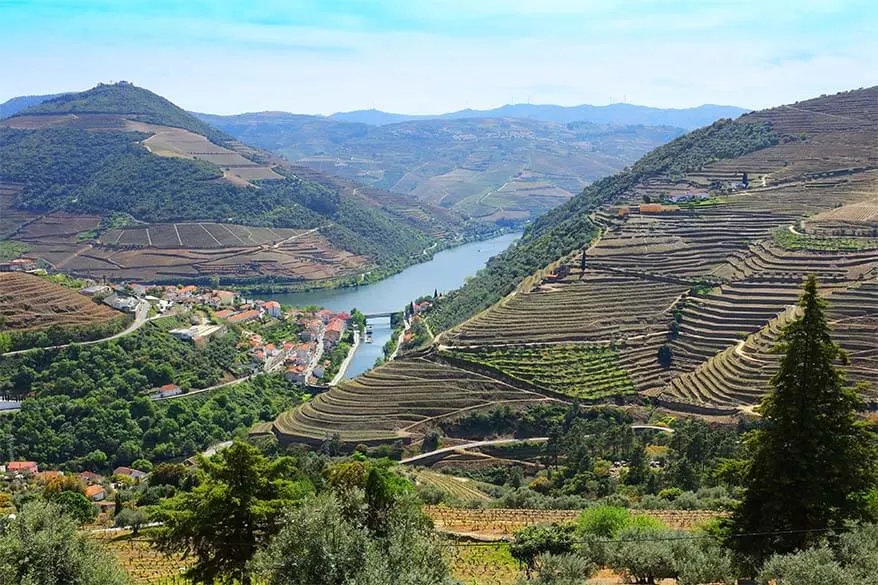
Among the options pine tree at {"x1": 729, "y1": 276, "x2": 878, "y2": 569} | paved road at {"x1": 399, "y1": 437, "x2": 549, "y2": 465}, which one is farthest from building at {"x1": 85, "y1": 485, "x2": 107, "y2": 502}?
pine tree at {"x1": 729, "y1": 276, "x2": 878, "y2": 569}

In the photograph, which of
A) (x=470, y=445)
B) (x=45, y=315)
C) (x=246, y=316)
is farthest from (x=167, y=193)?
(x=470, y=445)

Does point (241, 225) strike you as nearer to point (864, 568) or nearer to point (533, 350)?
point (533, 350)

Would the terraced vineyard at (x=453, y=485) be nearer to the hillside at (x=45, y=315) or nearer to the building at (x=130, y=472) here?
the building at (x=130, y=472)

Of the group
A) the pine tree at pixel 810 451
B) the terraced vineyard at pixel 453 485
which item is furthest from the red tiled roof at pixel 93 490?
the pine tree at pixel 810 451

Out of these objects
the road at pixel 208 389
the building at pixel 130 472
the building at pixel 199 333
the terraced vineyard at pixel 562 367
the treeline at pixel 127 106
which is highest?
the treeline at pixel 127 106

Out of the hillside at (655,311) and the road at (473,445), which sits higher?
the hillside at (655,311)

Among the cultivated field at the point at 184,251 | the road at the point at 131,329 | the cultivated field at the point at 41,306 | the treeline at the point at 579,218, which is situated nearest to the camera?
the road at the point at 131,329

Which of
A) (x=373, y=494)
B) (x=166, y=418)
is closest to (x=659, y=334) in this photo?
(x=166, y=418)

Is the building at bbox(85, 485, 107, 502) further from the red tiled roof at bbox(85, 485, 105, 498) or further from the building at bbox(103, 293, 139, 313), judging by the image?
the building at bbox(103, 293, 139, 313)
